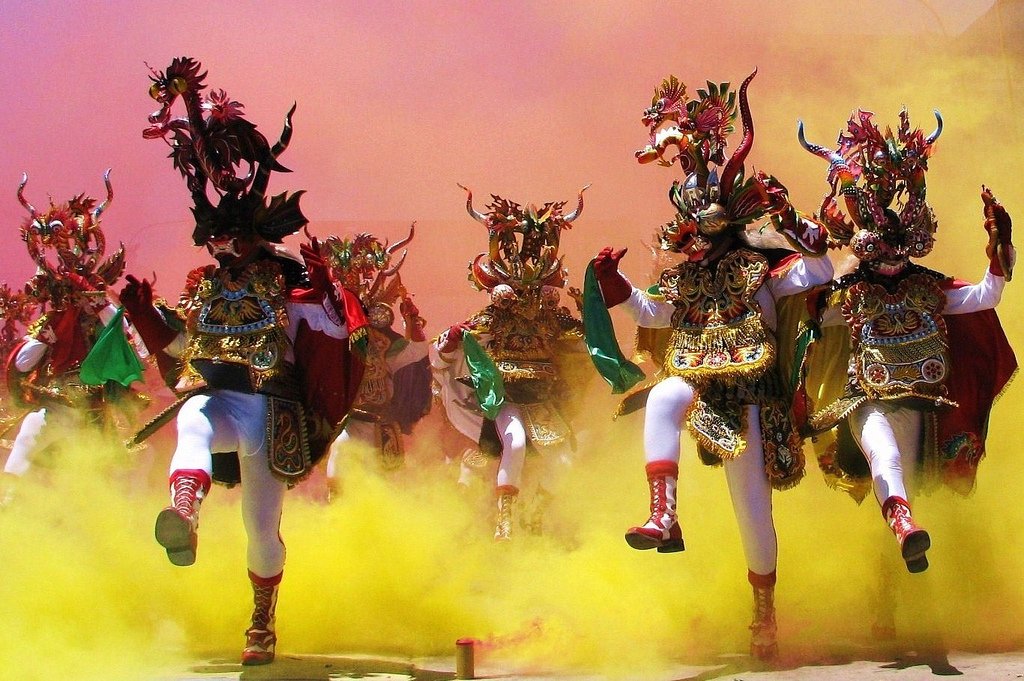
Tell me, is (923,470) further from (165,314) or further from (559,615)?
(165,314)

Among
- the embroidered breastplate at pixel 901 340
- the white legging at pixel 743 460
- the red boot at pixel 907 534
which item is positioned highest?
the embroidered breastplate at pixel 901 340

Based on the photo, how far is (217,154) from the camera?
16.4 ft

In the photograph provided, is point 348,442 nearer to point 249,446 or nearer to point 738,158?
point 249,446

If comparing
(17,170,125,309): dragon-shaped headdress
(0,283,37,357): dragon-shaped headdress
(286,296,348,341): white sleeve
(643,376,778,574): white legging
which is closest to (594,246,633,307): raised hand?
(643,376,778,574): white legging

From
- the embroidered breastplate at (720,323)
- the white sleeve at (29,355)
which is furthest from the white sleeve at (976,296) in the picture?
the white sleeve at (29,355)

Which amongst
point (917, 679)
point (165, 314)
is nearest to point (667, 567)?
point (917, 679)

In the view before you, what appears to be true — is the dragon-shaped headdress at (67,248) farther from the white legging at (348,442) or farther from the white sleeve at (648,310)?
the white sleeve at (648,310)

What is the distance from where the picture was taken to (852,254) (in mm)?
5000

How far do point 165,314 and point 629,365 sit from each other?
195 centimetres

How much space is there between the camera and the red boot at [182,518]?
14.0 feet

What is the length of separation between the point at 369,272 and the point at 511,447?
6.10ft

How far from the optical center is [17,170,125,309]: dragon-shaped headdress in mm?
6922

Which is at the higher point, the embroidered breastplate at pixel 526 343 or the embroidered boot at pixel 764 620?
the embroidered breastplate at pixel 526 343

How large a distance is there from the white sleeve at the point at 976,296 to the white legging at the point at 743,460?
34.7 inches
